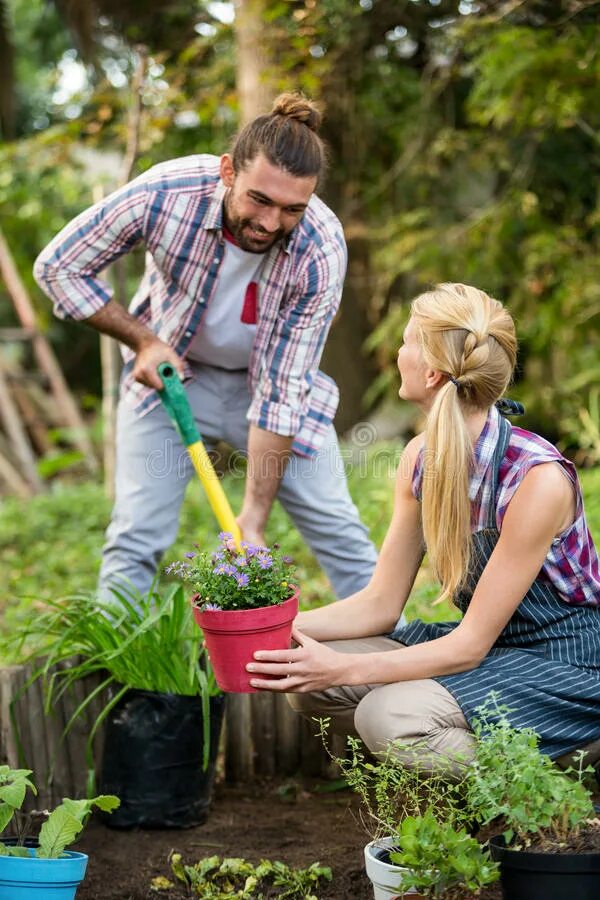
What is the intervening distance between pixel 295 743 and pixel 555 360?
17.0 feet

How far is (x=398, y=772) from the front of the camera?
6.37 feet

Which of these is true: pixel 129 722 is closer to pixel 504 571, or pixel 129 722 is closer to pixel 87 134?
pixel 504 571

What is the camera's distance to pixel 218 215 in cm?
274

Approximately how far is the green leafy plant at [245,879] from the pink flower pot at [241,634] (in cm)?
39

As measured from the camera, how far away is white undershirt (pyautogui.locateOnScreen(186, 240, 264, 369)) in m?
2.80

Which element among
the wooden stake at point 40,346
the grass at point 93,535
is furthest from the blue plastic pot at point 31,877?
the wooden stake at point 40,346

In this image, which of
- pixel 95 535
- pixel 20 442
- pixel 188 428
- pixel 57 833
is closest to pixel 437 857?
pixel 57 833

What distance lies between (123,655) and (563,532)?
3.64 feet

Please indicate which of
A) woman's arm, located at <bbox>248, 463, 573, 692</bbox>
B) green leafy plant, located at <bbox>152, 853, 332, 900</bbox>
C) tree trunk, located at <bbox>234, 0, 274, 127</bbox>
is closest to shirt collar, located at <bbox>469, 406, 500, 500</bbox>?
woman's arm, located at <bbox>248, 463, 573, 692</bbox>

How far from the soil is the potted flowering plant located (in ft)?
1.21

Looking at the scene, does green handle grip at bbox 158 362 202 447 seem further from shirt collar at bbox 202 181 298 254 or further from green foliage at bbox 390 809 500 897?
green foliage at bbox 390 809 500 897

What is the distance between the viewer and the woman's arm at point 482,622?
75.8 inches

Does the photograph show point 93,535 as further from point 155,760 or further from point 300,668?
point 300,668

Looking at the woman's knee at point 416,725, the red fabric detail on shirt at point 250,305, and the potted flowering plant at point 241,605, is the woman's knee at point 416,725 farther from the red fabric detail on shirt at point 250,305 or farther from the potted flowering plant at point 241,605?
the red fabric detail on shirt at point 250,305
